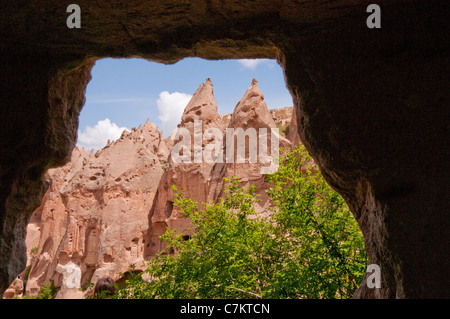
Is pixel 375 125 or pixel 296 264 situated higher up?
Result: pixel 375 125

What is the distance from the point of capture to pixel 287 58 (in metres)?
2.68

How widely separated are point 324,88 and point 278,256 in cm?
399

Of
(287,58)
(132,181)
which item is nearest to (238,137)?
(132,181)

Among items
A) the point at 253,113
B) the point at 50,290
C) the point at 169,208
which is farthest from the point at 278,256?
the point at 50,290

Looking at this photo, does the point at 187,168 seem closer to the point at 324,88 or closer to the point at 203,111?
the point at 203,111

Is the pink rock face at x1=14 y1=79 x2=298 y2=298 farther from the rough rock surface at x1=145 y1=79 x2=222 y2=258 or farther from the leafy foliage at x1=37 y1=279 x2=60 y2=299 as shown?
the leafy foliage at x1=37 y1=279 x2=60 y2=299

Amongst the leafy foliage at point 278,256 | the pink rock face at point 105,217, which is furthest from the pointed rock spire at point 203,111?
the leafy foliage at point 278,256

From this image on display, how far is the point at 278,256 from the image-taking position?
19.3 feet

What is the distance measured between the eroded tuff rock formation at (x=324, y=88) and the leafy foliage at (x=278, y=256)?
2.30 metres

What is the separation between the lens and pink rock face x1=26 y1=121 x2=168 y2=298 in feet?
63.1

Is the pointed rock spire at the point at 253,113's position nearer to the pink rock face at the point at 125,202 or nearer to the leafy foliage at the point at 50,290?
the pink rock face at the point at 125,202
